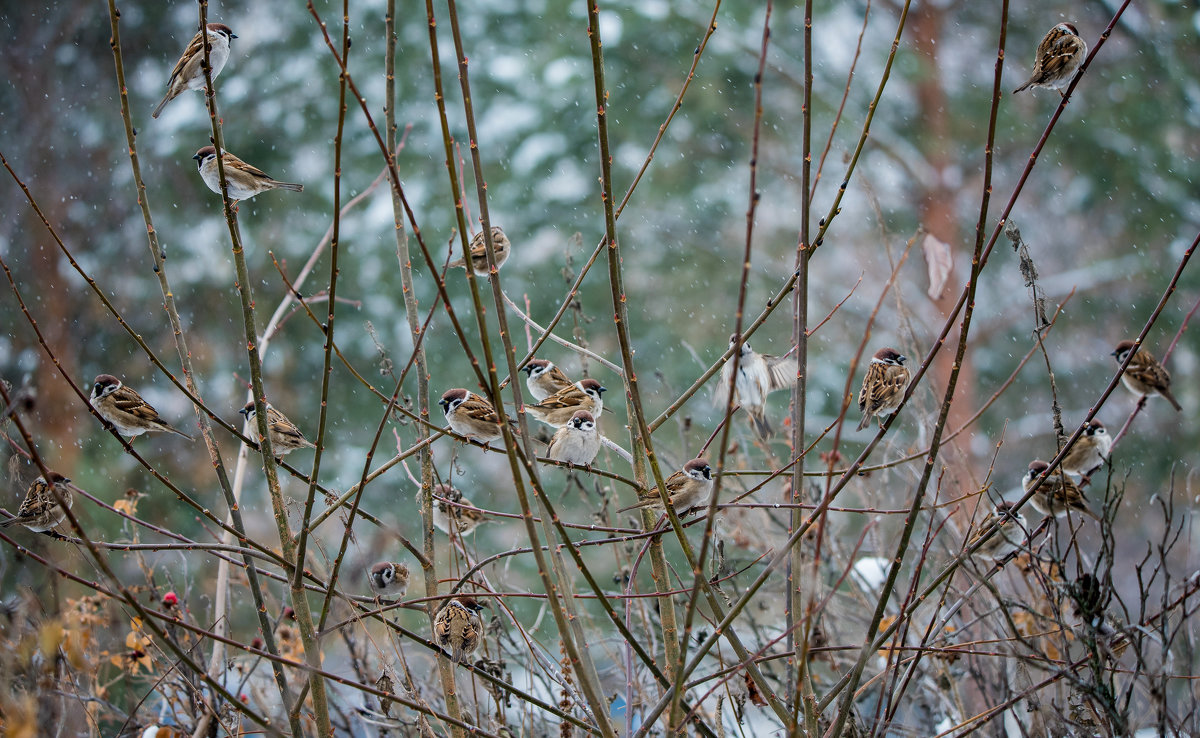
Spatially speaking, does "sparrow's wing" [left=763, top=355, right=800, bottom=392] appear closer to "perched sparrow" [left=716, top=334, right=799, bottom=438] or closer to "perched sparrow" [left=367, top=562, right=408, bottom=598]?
"perched sparrow" [left=716, top=334, right=799, bottom=438]

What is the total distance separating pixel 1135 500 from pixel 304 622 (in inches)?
356

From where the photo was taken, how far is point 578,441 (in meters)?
2.82

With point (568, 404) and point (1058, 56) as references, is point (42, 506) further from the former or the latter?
point (1058, 56)

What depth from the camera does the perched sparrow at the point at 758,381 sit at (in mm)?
2545

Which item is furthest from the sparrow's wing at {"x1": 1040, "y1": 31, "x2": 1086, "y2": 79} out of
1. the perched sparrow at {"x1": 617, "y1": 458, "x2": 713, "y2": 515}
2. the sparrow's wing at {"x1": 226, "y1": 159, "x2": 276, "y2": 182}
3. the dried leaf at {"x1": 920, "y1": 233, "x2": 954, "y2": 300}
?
the sparrow's wing at {"x1": 226, "y1": 159, "x2": 276, "y2": 182}

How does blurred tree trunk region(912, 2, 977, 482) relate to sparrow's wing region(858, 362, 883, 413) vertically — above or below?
above

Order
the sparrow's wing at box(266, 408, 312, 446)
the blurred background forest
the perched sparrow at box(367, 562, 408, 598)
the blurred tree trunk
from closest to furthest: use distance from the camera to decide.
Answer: the sparrow's wing at box(266, 408, 312, 446) → the perched sparrow at box(367, 562, 408, 598) → the blurred background forest → the blurred tree trunk

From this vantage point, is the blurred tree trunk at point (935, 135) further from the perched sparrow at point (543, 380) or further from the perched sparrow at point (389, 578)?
the perched sparrow at point (389, 578)

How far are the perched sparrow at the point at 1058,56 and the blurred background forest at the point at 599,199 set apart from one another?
5.33 meters

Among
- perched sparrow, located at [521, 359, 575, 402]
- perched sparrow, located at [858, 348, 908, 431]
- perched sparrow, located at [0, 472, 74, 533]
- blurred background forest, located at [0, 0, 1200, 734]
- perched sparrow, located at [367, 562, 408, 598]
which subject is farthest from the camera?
blurred background forest, located at [0, 0, 1200, 734]

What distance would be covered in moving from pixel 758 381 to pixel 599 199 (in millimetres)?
5783

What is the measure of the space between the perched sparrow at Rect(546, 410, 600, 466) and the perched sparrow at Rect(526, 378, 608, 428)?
0.18 m

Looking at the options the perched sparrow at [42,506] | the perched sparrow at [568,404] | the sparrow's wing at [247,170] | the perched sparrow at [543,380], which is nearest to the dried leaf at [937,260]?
the perched sparrow at [568,404]

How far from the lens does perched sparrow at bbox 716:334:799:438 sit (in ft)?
8.35
